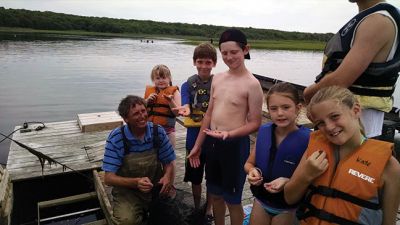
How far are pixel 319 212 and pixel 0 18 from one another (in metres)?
93.2

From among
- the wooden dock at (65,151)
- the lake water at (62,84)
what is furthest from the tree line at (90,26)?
the wooden dock at (65,151)

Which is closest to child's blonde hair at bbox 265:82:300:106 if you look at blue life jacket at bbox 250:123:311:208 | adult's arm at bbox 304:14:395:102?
blue life jacket at bbox 250:123:311:208

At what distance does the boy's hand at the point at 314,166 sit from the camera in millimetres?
2066

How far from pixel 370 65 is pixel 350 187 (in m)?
0.85

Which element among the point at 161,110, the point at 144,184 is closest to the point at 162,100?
the point at 161,110

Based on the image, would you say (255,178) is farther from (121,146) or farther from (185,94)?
(185,94)

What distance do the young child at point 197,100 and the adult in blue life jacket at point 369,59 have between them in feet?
5.39

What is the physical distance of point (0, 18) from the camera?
255 feet

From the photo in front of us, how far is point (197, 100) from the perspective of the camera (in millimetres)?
3943

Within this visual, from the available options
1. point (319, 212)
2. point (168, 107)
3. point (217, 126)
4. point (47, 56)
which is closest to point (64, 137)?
point (168, 107)

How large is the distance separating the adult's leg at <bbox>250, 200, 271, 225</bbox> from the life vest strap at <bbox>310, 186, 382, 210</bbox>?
55 centimetres

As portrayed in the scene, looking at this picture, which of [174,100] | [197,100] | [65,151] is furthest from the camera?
[65,151]

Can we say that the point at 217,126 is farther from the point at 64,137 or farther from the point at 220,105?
the point at 64,137

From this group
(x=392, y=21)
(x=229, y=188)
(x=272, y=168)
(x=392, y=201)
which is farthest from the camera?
(x=229, y=188)
